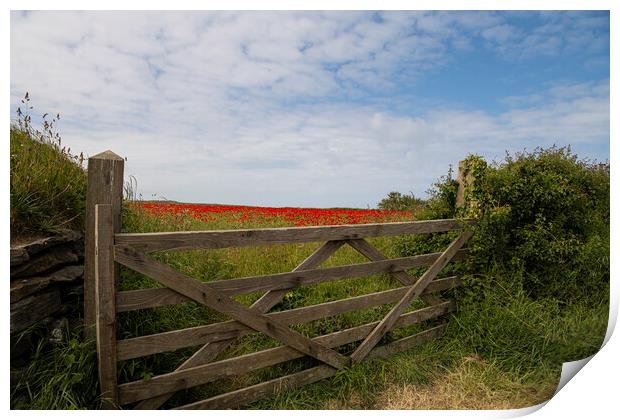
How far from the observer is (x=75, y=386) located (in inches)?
120

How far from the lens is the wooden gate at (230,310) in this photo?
9.51 feet

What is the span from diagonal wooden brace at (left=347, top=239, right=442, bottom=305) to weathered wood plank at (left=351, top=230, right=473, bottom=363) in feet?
0.45

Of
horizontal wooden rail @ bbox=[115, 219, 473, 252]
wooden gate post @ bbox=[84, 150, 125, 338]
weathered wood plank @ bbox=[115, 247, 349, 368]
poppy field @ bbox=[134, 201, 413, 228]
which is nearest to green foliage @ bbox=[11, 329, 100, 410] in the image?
wooden gate post @ bbox=[84, 150, 125, 338]

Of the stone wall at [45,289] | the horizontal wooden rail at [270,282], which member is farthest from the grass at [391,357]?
the horizontal wooden rail at [270,282]

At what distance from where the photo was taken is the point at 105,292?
2848mm

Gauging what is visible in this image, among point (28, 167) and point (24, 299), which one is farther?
point (28, 167)

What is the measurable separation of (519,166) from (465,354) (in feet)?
9.23

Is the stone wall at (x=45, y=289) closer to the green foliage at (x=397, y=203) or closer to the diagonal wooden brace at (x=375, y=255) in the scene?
the diagonal wooden brace at (x=375, y=255)

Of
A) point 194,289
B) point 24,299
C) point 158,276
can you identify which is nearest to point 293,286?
point 194,289

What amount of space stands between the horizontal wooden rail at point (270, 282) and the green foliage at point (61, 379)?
60 centimetres

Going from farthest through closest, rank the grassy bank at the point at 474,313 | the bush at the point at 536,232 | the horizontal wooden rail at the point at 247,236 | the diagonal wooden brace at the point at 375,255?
the bush at the point at 536,232, the diagonal wooden brace at the point at 375,255, the grassy bank at the point at 474,313, the horizontal wooden rail at the point at 247,236

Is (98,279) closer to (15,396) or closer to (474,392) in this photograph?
(15,396)

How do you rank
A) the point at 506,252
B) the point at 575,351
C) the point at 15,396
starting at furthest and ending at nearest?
the point at 506,252, the point at 575,351, the point at 15,396

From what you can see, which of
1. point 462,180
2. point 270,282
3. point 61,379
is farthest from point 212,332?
point 462,180
